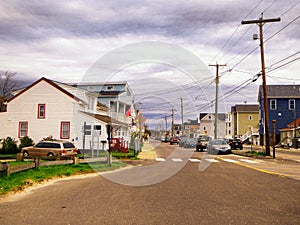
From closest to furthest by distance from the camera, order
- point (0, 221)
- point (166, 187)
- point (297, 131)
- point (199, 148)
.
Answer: point (0, 221)
point (166, 187)
point (199, 148)
point (297, 131)

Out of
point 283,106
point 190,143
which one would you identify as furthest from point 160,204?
point 283,106

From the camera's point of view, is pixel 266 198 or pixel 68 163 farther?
pixel 68 163

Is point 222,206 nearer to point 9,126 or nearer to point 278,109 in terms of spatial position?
point 9,126

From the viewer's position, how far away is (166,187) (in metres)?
12.4

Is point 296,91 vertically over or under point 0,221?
over

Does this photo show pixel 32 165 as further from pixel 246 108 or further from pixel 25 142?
pixel 246 108

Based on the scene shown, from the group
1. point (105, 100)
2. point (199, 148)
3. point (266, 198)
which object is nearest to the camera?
point (266, 198)

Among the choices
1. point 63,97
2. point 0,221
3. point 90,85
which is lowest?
point 0,221

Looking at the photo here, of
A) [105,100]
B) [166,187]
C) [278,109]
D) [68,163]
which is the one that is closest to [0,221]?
[166,187]

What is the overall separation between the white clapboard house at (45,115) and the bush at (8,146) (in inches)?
50.6

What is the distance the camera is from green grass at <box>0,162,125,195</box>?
39.5 ft

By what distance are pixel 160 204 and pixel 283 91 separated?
59.2m

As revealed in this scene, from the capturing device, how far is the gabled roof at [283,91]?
62719 mm

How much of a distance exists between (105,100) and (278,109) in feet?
104
